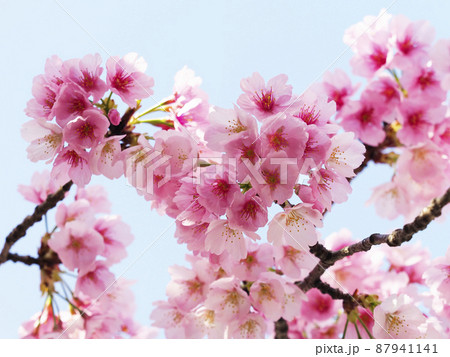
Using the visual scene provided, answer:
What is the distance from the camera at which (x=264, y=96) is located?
1.54 m

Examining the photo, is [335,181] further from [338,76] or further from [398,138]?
[338,76]

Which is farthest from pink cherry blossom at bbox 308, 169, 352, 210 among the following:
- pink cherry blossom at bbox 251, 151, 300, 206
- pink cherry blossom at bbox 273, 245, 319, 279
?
pink cherry blossom at bbox 273, 245, 319, 279

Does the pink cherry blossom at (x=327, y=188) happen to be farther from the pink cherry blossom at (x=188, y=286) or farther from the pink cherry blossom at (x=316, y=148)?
the pink cherry blossom at (x=188, y=286)

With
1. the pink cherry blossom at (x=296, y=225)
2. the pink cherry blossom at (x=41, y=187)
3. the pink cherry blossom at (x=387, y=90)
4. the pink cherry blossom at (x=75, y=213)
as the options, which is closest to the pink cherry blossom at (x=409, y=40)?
the pink cherry blossom at (x=387, y=90)

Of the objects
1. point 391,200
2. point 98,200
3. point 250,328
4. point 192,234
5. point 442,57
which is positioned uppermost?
point 442,57

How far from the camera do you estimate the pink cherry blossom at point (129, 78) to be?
5.60 feet

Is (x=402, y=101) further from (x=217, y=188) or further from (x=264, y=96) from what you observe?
(x=217, y=188)

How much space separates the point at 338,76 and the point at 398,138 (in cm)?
48

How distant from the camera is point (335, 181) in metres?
1.52

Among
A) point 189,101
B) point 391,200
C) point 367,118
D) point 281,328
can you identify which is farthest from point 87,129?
point 391,200

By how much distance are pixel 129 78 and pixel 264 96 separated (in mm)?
526

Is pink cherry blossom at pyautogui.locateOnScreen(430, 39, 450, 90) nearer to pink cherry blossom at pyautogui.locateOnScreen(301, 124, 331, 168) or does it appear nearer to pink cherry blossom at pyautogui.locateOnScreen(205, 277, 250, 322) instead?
pink cherry blossom at pyautogui.locateOnScreen(301, 124, 331, 168)

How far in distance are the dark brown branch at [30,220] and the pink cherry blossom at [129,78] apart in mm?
547

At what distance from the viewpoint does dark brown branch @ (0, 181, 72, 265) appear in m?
2.04
